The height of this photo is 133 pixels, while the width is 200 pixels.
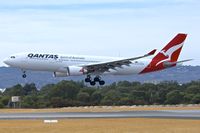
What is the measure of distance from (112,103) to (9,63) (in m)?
54.4

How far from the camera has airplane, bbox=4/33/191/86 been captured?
8062 centimetres

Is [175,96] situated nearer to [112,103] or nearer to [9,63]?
[112,103]

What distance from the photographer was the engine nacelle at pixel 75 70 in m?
81.4

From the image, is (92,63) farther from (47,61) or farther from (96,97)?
(96,97)

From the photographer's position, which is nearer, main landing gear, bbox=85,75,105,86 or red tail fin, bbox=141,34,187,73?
main landing gear, bbox=85,75,105,86

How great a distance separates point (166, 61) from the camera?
8819 centimetres

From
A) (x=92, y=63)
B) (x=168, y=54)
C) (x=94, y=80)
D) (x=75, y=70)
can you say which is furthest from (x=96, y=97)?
(x=75, y=70)

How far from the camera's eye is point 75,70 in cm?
8138

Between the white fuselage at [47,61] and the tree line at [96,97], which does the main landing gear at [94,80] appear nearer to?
the white fuselage at [47,61]
